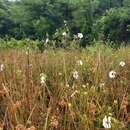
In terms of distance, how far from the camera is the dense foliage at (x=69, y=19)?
12078 millimetres

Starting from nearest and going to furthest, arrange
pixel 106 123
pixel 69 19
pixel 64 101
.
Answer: pixel 106 123, pixel 64 101, pixel 69 19

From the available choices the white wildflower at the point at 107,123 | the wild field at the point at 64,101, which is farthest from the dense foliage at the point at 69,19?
the white wildflower at the point at 107,123

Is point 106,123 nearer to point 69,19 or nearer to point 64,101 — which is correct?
point 64,101

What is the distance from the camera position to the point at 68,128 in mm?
2670

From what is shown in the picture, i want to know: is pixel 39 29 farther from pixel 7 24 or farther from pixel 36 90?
pixel 36 90

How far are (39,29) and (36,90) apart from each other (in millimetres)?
10408

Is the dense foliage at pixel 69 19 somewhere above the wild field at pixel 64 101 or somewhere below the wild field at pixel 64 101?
below

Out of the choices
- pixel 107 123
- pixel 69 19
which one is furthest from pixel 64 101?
pixel 69 19

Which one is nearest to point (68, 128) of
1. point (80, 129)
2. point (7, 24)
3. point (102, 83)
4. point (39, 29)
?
point (80, 129)

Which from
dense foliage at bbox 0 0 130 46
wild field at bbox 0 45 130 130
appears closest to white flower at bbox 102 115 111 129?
wild field at bbox 0 45 130 130

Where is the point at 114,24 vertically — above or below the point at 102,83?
below

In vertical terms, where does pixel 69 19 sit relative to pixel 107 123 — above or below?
below

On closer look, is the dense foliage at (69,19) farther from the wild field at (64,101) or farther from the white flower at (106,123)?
the white flower at (106,123)

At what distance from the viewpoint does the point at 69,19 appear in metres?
13.6
